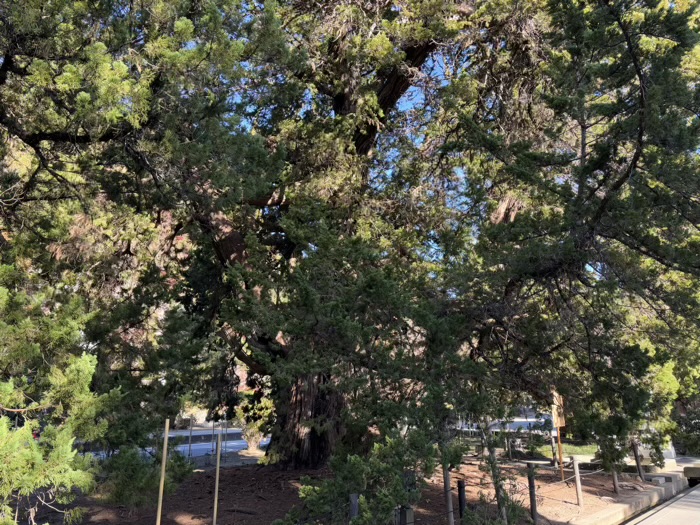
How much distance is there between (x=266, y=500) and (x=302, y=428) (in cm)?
159

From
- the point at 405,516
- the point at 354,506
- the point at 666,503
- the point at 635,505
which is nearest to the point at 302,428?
the point at 405,516

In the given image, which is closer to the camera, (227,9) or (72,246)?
(227,9)

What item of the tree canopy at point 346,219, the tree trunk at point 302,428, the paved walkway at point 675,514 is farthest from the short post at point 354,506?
the paved walkway at point 675,514

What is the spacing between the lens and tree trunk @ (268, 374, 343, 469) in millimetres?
10016

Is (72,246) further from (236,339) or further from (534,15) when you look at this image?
(534,15)

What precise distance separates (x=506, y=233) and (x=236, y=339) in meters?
5.72

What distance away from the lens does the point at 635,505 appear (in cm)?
1178

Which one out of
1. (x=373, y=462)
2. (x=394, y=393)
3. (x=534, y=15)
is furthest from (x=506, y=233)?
(x=534, y=15)

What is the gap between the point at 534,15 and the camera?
31.6 ft

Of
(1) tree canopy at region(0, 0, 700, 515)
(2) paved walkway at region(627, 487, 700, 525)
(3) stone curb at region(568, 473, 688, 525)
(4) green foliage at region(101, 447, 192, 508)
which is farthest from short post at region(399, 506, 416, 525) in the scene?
(2) paved walkway at region(627, 487, 700, 525)

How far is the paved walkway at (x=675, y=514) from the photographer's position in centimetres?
1038

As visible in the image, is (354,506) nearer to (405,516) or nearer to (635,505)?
(405,516)

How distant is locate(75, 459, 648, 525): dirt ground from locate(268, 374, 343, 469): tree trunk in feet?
1.26

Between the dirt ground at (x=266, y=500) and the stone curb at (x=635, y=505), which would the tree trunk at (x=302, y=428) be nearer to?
the dirt ground at (x=266, y=500)
